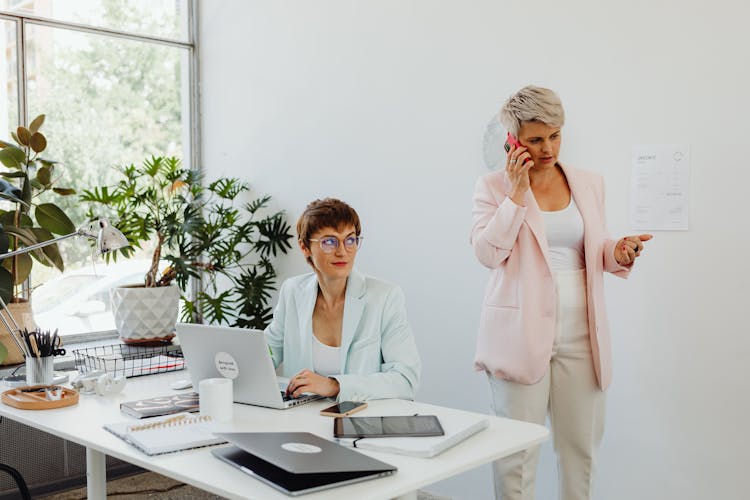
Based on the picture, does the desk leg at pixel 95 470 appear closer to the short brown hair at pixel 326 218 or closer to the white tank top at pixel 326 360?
the white tank top at pixel 326 360

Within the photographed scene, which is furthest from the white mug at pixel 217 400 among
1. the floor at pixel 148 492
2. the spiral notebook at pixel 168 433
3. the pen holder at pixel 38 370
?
the floor at pixel 148 492

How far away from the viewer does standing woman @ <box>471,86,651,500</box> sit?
2.41 metres

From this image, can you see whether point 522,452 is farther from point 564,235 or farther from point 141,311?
point 141,311

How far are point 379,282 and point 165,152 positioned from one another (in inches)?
105

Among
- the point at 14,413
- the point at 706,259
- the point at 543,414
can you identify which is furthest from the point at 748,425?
the point at 14,413

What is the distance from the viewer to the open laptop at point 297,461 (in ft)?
5.01

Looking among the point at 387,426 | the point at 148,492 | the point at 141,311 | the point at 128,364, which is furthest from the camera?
the point at 141,311

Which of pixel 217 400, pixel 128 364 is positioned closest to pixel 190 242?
pixel 128 364

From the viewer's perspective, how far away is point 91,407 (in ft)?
7.42

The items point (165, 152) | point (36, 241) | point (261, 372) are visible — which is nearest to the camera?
point (261, 372)

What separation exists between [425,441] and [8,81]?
11.0 ft

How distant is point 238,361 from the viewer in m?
2.16

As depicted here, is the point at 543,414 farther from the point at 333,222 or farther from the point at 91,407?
the point at 91,407

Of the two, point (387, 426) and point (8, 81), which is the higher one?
point (8, 81)
